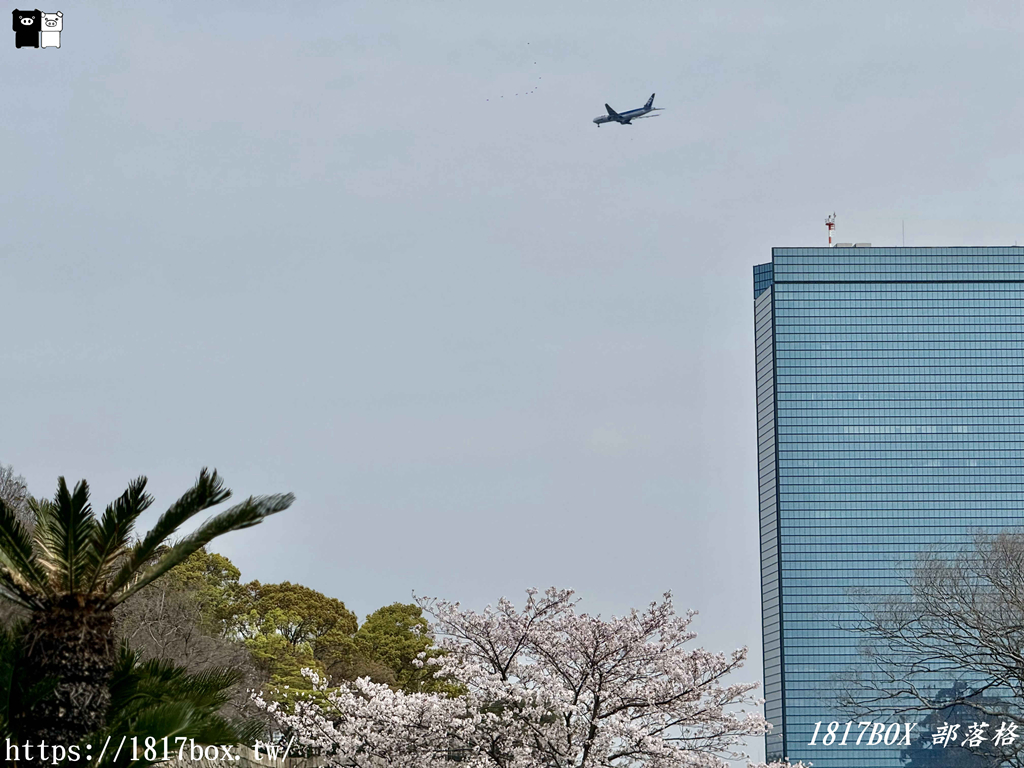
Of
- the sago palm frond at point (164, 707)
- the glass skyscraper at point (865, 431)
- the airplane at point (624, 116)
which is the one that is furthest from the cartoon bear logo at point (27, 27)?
the glass skyscraper at point (865, 431)

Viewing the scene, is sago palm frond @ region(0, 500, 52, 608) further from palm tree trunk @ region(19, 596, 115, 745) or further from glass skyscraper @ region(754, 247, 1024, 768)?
glass skyscraper @ region(754, 247, 1024, 768)

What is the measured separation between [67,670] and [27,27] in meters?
6.26

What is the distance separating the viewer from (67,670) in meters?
13.5

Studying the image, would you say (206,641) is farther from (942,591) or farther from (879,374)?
(879,374)

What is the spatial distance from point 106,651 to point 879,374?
13998cm

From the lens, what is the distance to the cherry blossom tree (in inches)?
801

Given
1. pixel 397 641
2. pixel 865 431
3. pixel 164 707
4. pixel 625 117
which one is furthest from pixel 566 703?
pixel 865 431

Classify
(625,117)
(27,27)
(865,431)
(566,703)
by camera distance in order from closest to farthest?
1. (27,27)
2. (566,703)
3. (625,117)
4. (865,431)

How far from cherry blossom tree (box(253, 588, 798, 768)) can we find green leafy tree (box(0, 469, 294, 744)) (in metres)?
7.44

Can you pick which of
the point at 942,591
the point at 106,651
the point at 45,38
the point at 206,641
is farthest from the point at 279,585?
the point at 45,38

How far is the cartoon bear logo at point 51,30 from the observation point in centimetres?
1073

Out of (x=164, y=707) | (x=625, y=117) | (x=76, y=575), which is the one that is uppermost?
(x=625, y=117)

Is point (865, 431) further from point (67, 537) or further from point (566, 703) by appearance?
point (67, 537)

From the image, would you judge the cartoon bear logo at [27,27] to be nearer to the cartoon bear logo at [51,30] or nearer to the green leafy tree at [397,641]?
the cartoon bear logo at [51,30]
